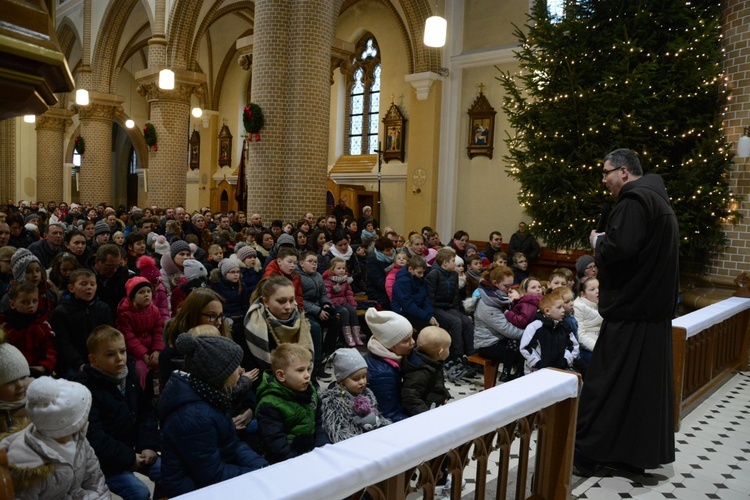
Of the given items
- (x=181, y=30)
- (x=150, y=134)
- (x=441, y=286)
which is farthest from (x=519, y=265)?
(x=181, y=30)

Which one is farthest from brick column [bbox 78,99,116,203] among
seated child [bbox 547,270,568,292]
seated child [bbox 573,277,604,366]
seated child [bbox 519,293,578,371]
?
seated child [bbox 519,293,578,371]

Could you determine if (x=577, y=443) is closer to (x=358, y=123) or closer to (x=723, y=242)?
(x=723, y=242)

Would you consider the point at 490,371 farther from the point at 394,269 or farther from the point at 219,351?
the point at 219,351

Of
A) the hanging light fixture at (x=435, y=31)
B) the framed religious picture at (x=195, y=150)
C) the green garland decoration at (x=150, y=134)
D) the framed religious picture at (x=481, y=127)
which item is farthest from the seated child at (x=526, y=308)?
the framed religious picture at (x=195, y=150)

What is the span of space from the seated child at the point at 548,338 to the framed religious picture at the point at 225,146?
19766mm

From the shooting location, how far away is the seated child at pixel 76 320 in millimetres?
4055

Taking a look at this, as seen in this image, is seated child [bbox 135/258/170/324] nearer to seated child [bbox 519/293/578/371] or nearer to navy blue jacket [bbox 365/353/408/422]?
navy blue jacket [bbox 365/353/408/422]

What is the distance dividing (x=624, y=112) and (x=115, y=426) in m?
7.70

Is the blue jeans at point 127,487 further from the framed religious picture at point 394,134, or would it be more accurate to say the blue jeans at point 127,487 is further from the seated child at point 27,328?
the framed religious picture at point 394,134

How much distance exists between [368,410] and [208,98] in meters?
21.9

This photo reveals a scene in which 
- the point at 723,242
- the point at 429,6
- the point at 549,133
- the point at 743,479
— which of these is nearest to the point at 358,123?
the point at 429,6

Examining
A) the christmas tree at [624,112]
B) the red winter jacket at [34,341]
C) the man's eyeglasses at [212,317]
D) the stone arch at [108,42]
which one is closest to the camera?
the man's eyeglasses at [212,317]

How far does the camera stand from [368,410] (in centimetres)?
322

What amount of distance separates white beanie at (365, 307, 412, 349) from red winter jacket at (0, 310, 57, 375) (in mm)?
2269
